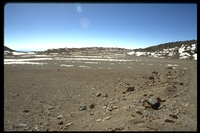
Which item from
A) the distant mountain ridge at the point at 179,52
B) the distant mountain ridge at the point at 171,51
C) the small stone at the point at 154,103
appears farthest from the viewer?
the distant mountain ridge at the point at 171,51

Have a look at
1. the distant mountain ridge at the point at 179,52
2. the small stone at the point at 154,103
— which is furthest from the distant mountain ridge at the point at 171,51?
the small stone at the point at 154,103

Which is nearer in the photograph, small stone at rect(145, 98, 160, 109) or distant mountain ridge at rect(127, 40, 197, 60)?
small stone at rect(145, 98, 160, 109)

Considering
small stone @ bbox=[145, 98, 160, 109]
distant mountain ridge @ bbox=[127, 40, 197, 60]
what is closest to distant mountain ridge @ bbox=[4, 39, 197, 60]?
distant mountain ridge @ bbox=[127, 40, 197, 60]

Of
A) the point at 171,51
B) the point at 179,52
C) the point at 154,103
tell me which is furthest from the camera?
the point at 171,51

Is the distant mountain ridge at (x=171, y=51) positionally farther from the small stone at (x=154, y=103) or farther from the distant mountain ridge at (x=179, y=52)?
the small stone at (x=154, y=103)

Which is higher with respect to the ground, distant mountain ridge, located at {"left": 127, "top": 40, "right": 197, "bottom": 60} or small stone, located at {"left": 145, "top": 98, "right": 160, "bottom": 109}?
distant mountain ridge, located at {"left": 127, "top": 40, "right": 197, "bottom": 60}

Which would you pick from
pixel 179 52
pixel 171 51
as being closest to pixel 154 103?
pixel 179 52

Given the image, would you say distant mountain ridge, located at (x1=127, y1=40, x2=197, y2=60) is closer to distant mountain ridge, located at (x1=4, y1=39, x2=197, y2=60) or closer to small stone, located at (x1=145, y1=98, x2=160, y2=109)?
distant mountain ridge, located at (x1=4, y1=39, x2=197, y2=60)

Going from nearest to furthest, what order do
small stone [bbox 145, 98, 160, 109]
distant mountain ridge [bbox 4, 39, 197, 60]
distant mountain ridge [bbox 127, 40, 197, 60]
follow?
small stone [bbox 145, 98, 160, 109]
distant mountain ridge [bbox 127, 40, 197, 60]
distant mountain ridge [bbox 4, 39, 197, 60]

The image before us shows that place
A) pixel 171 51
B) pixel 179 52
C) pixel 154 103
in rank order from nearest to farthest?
pixel 154 103 < pixel 179 52 < pixel 171 51

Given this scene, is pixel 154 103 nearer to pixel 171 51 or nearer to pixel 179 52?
pixel 179 52

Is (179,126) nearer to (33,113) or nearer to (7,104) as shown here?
(33,113)

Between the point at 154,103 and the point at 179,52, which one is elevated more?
the point at 179,52

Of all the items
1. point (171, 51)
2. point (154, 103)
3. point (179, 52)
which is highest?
point (171, 51)
